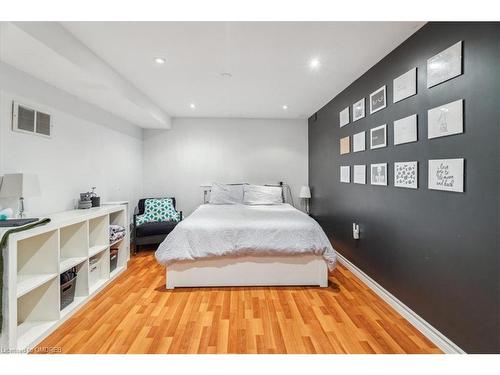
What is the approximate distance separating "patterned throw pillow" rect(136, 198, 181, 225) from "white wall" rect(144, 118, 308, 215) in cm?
46

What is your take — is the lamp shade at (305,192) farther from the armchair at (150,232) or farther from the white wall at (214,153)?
the armchair at (150,232)

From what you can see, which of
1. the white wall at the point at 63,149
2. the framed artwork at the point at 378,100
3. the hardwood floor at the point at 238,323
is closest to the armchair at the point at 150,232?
the white wall at the point at 63,149

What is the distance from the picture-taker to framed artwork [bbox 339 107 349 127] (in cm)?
307

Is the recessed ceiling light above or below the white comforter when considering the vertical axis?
above

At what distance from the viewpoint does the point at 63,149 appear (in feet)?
8.43

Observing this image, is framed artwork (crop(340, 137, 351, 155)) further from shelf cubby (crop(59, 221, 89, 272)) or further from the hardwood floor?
shelf cubby (crop(59, 221, 89, 272))

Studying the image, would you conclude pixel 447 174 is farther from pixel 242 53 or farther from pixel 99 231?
pixel 99 231

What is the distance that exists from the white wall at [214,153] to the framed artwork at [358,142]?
183 centimetres

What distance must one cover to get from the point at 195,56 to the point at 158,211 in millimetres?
2659

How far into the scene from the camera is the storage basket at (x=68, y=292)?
208cm

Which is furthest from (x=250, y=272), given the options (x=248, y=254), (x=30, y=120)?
(x=30, y=120)

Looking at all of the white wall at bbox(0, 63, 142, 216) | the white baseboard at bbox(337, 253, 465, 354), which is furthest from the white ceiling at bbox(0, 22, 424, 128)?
the white baseboard at bbox(337, 253, 465, 354)

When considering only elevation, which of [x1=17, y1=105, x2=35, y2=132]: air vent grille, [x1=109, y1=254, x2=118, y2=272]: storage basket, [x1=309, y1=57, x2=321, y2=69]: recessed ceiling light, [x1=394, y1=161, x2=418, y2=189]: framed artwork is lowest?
[x1=109, y1=254, x2=118, y2=272]: storage basket

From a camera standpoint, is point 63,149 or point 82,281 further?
point 63,149
